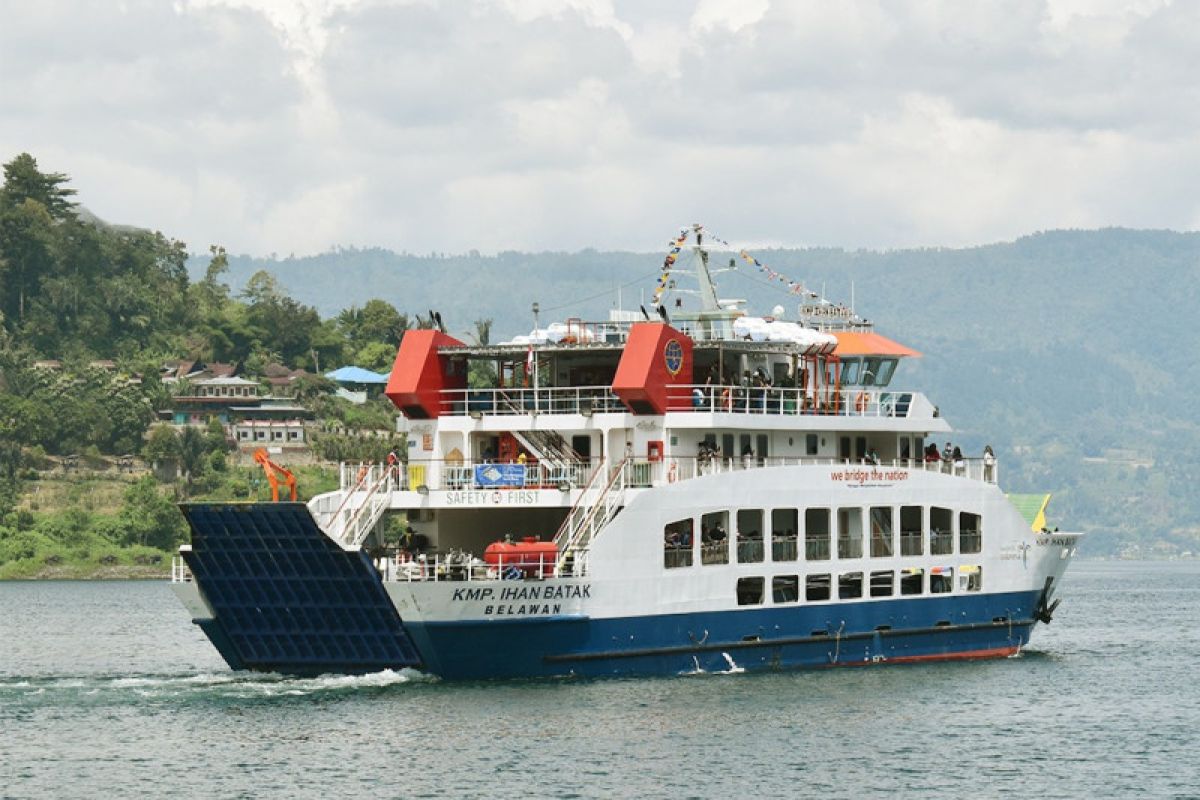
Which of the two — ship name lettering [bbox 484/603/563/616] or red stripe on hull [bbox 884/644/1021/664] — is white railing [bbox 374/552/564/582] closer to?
ship name lettering [bbox 484/603/563/616]

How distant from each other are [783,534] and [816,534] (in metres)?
1.06

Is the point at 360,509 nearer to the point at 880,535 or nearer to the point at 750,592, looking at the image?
the point at 750,592

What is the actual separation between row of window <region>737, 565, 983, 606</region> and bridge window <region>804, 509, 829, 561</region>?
0.44m

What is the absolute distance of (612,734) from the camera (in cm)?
4091

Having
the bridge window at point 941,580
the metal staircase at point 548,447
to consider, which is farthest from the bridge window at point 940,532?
the metal staircase at point 548,447

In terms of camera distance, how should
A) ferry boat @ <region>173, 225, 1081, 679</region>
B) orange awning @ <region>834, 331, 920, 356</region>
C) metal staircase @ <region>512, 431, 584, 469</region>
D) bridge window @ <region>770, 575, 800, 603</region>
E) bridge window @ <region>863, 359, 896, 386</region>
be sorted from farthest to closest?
A: bridge window @ <region>863, 359, 896, 386</region> < orange awning @ <region>834, 331, 920, 356</region> < bridge window @ <region>770, 575, 800, 603</region> < metal staircase @ <region>512, 431, 584, 469</region> < ferry boat @ <region>173, 225, 1081, 679</region>

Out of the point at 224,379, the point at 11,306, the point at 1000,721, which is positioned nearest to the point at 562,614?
the point at 1000,721

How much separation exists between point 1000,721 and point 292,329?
114 metres

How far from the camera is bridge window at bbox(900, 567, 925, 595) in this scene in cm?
5240

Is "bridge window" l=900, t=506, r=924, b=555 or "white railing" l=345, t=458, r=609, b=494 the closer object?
"white railing" l=345, t=458, r=609, b=494

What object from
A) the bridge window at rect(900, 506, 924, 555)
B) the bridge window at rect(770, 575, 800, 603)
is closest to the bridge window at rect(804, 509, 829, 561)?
the bridge window at rect(770, 575, 800, 603)

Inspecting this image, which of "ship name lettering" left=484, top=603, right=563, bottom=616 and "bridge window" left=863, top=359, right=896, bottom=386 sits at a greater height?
"bridge window" left=863, top=359, right=896, bottom=386

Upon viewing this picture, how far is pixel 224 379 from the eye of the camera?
145 metres

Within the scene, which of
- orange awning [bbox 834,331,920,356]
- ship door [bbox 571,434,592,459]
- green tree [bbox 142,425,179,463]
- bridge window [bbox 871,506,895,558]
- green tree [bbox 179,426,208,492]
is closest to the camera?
ship door [bbox 571,434,592,459]
